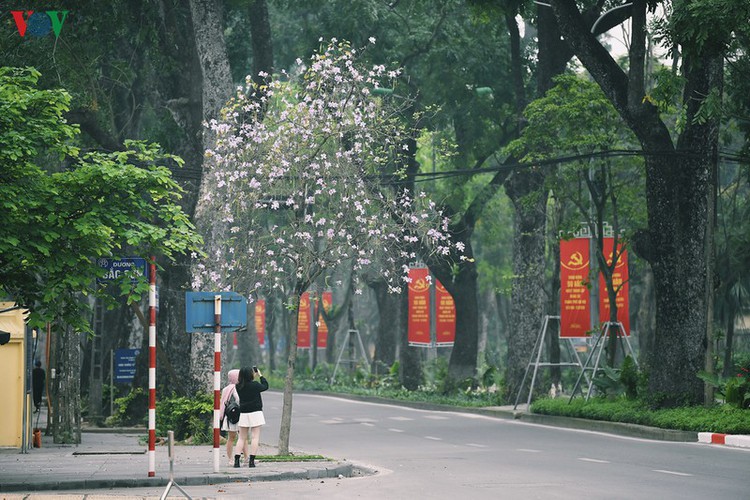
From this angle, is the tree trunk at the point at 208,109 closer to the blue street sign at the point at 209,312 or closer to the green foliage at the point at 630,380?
the blue street sign at the point at 209,312

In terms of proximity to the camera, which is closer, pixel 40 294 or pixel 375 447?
pixel 40 294

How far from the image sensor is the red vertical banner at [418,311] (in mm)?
42188

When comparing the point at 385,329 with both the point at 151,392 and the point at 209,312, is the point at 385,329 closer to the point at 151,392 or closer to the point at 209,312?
the point at 209,312

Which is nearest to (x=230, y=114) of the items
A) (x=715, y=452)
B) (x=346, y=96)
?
(x=346, y=96)

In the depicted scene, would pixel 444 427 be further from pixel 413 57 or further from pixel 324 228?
pixel 413 57

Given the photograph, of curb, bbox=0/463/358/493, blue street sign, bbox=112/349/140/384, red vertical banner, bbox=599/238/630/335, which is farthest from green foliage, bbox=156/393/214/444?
red vertical banner, bbox=599/238/630/335

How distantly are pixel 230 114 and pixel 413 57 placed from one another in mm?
17141

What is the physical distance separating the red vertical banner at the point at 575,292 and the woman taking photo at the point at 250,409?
45.5ft

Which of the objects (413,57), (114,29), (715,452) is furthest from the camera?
(413,57)

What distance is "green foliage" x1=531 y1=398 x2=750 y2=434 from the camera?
23141mm

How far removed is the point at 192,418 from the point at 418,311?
18.6 meters

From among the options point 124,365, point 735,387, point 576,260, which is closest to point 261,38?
point 124,365

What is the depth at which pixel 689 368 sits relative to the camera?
25.8 meters

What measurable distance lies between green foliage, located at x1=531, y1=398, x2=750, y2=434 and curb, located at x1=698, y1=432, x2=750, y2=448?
0.69 ft
